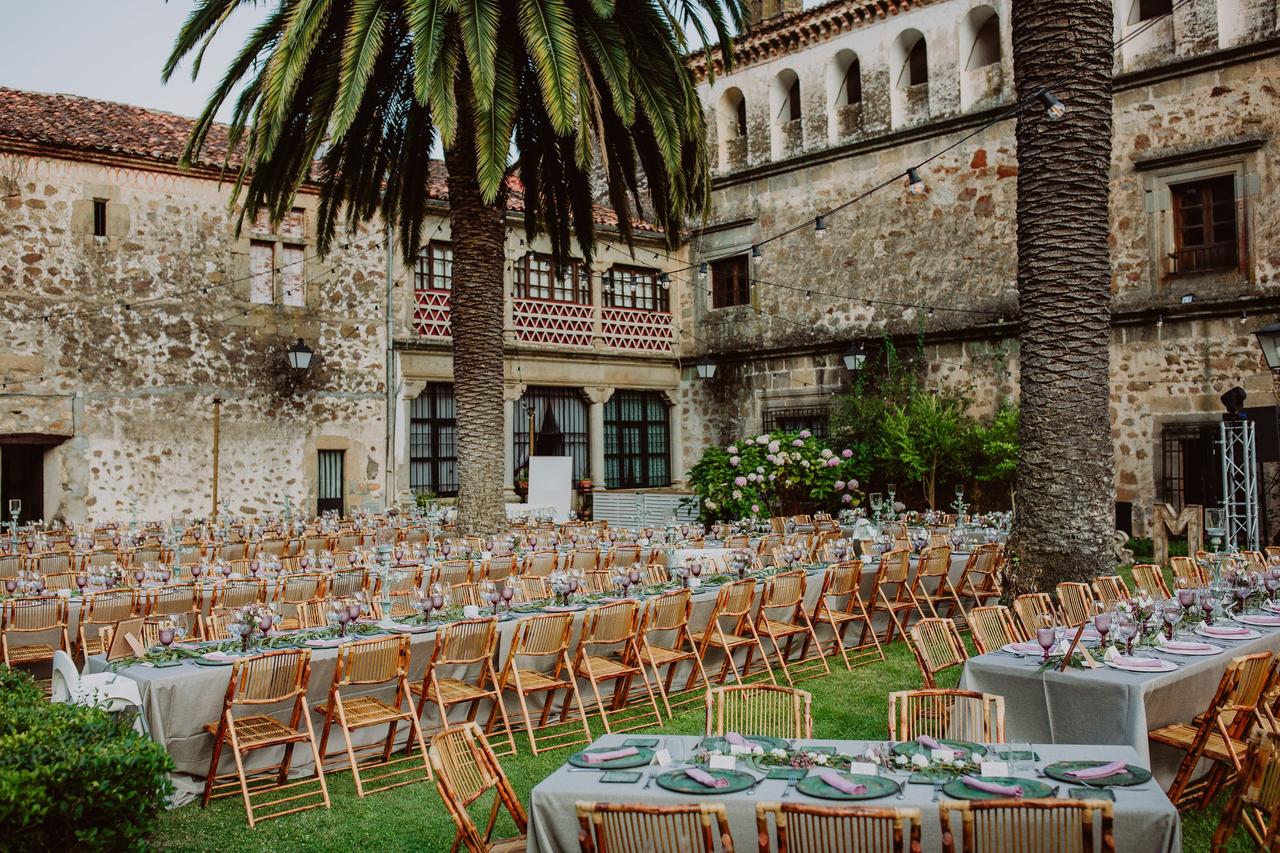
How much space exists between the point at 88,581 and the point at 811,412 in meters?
15.4

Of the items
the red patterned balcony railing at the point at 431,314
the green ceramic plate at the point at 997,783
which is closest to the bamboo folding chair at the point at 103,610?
the green ceramic plate at the point at 997,783

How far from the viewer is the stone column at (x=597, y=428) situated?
23.4 meters

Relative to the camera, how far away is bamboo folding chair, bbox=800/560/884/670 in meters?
9.23

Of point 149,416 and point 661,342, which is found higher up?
point 661,342

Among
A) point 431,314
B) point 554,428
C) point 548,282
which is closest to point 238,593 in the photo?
point 431,314

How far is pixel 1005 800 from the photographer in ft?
11.1

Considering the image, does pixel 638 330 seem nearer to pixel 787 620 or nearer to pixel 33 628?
pixel 787 620

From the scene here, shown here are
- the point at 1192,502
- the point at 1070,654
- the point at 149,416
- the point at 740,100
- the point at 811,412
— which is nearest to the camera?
the point at 1070,654

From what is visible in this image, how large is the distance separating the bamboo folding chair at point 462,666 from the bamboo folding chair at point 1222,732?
147 inches

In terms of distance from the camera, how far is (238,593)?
9.15 m

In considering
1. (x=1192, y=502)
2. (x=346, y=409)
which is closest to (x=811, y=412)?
(x=1192, y=502)

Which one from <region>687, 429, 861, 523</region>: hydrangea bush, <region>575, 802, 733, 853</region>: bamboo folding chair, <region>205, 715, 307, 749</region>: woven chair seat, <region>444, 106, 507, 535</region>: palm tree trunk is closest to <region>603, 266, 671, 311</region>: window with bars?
<region>687, 429, 861, 523</region>: hydrangea bush

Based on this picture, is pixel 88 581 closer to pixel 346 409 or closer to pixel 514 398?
pixel 346 409

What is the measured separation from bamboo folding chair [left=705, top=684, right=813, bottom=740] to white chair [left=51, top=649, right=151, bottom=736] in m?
2.83
